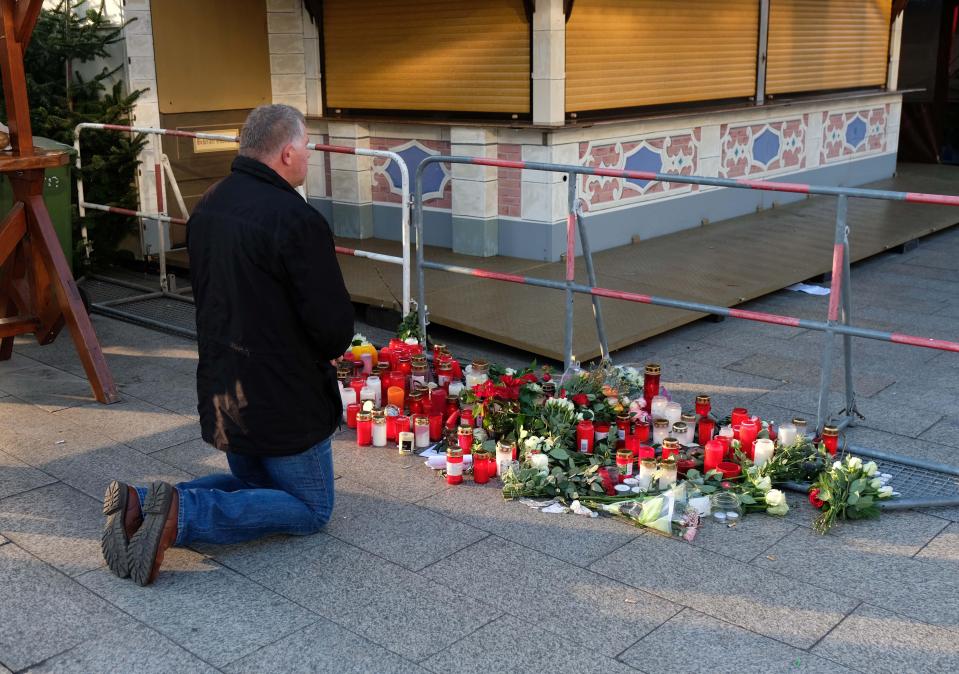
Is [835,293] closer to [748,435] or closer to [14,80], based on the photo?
[748,435]

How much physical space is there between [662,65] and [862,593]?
6.95 metres

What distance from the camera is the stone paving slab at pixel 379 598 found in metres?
3.49

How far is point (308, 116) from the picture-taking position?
10.2 metres

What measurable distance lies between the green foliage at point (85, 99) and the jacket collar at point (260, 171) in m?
5.40

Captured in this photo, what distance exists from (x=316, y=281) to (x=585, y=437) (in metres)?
1.74

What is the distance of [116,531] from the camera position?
3771 millimetres

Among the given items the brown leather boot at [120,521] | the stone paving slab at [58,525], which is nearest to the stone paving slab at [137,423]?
the stone paving slab at [58,525]

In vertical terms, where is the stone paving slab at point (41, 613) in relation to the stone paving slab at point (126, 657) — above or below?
above

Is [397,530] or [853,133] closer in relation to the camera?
[397,530]

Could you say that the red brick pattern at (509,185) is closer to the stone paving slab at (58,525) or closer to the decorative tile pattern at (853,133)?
the stone paving slab at (58,525)

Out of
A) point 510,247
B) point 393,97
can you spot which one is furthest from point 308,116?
point 510,247

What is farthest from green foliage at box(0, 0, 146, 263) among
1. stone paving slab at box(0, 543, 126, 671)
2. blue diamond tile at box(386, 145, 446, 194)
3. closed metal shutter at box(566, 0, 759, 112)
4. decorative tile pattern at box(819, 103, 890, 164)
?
decorative tile pattern at box(819, 103, 890, 164)

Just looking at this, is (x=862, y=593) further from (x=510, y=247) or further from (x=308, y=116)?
(x=308, y=116)

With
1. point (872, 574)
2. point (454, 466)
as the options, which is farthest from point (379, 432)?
point (872, 574)
